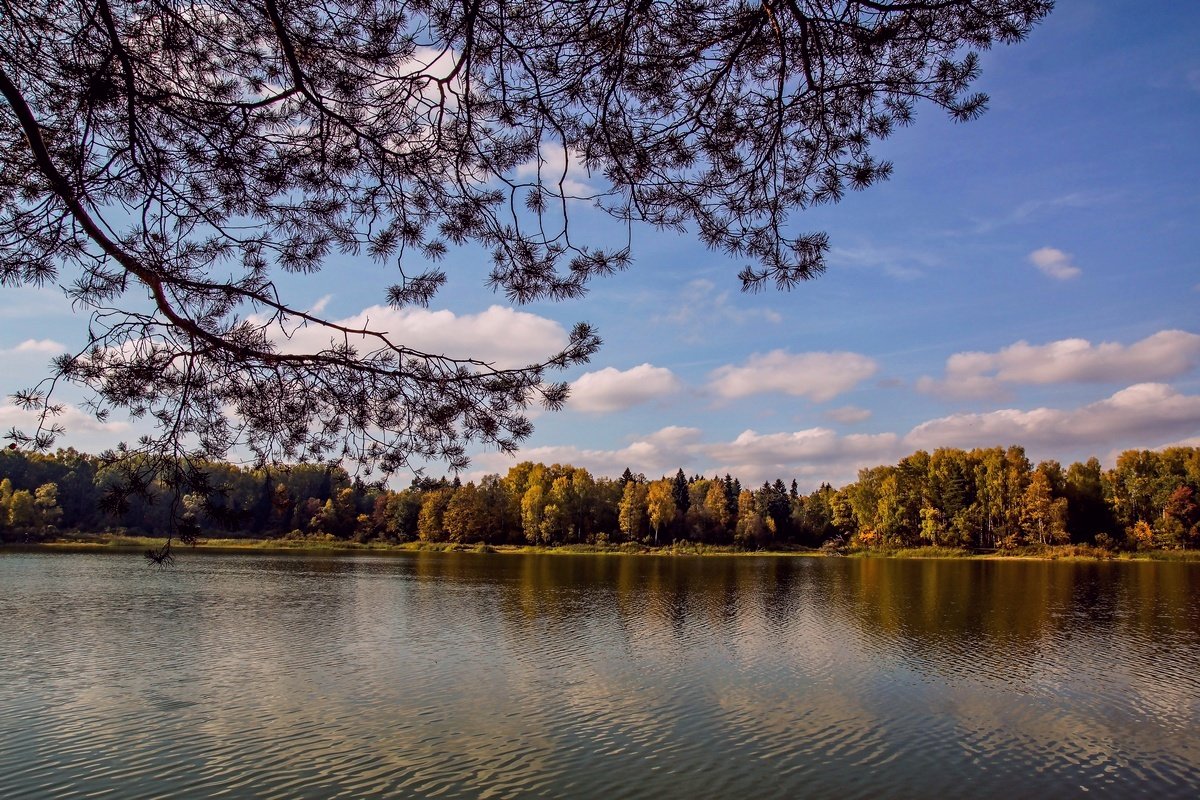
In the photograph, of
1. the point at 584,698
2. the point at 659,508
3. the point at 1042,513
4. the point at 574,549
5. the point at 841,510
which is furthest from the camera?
the point at 841,510

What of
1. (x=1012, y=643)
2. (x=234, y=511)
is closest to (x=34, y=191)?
(x=234, y=511)

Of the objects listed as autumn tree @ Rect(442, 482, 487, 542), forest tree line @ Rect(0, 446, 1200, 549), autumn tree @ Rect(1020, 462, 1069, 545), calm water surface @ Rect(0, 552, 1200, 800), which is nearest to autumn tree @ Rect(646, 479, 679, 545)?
forest tree line @ Rect(0, 446, 1200, 549)

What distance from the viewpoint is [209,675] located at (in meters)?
17.5

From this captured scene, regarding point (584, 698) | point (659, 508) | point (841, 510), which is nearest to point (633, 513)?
point (659, 508)

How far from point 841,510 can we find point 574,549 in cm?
3532

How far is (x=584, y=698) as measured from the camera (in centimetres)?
1628

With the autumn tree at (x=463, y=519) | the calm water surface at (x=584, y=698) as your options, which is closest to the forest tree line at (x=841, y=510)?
the autumn tree at (x=463, y=519)

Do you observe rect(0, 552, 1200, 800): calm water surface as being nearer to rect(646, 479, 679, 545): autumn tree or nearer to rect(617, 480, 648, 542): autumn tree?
rect(646, 479, 679, 545): autumn tree

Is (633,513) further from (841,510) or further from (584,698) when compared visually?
(584,698)

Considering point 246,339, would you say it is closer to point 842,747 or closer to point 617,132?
point 617,132

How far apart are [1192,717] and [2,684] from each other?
79.3 ft

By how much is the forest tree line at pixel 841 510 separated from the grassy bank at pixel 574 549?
1496mm

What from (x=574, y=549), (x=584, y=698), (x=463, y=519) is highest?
(x=463, y=519)

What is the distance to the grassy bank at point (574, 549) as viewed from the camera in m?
71.1
